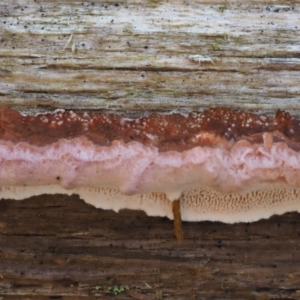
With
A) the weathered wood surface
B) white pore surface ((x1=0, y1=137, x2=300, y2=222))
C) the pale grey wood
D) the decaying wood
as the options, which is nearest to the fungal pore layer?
white pore surface ((x1=0, y1=137, x2=300, y2=222))

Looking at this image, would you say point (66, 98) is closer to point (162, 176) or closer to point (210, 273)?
point (162, 176)

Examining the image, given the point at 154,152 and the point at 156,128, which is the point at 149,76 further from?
the point at 154,152

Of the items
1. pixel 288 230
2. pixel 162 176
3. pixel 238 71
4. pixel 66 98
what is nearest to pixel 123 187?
pixel 162 176

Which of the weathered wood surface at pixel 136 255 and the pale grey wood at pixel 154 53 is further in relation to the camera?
the weathered wood surface at pixel 136 255

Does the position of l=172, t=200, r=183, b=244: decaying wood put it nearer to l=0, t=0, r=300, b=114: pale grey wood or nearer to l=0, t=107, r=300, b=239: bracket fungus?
l=0, t=107, r=300, b=239: bracket fungus

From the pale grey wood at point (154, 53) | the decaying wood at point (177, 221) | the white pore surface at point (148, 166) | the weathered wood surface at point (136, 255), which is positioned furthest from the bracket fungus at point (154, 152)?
the weathered wood surface at point (136, 255)

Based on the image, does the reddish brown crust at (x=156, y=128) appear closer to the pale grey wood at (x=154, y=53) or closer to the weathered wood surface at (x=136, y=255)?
the pale grey wood at (x=154, y=53)

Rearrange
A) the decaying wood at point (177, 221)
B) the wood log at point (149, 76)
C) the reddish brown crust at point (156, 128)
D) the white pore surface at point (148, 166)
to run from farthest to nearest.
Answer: the wood log at point (149, 76) < the decaying wood at point (177, 221) < the reddish brown crust at point (156, 128) < the white pore surface at point (148, 166)
